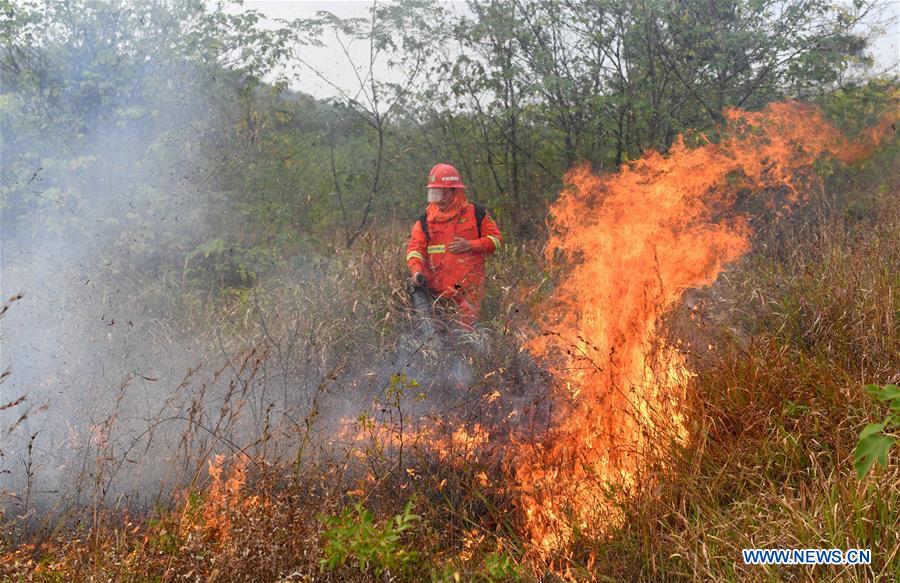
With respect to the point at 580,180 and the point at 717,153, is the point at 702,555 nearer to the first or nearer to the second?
the point at 717,153

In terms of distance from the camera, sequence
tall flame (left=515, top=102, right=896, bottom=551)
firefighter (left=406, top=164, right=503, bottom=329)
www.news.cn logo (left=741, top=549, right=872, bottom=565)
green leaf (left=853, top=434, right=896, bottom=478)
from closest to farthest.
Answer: green leaf (left=853, top=434, right=896, bottom=478), www.news.cn logo (left=741, top=549, right=872, bottom=565), tall flame (left=515, top=102, right=896, bottom=551), firefighter (left=406, top=164, right=503, bottom=329)

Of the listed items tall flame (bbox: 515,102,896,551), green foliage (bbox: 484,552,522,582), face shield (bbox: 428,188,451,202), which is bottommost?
green foliage (bbox: 484,552,522,582)

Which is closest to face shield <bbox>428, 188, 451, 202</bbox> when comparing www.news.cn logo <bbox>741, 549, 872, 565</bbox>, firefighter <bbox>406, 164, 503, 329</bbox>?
firefighter <bbox>406, 164, 503, 329</bbox>

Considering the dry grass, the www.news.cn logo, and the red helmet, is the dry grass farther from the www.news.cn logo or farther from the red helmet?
the red helmet

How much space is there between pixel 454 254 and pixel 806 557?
12.8 feet

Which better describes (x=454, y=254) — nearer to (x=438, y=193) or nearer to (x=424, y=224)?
(x=424, y=224)

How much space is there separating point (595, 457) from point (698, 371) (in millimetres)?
809

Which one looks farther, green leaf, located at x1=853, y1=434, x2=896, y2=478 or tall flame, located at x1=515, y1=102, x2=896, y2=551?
tall flame, located at x1=515, y1=102, x2=896, y2=551

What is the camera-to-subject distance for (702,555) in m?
3.04

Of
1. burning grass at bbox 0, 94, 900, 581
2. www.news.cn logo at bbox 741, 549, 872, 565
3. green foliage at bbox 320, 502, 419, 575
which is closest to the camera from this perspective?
www.news.cn logo at bbox 741, 549, 872, 565

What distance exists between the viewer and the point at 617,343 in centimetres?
452

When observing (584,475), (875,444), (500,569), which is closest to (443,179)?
(584,475)

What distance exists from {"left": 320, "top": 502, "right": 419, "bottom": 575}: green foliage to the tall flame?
0.86 metres

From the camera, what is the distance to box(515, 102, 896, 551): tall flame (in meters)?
3.74
